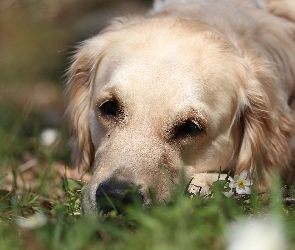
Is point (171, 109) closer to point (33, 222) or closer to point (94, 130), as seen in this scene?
point (94, 130)

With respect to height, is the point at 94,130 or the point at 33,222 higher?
the point at 33,222

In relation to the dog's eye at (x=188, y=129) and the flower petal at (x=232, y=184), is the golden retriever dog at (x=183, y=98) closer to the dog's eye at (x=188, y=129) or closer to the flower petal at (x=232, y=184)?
the dog's eye at (x=188, y=129)

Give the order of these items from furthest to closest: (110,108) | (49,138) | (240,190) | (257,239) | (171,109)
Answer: (49,138), (110,108), (171,109), (240,190), (257,239)

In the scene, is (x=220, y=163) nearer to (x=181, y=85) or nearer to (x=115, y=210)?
(x=181, y=85)

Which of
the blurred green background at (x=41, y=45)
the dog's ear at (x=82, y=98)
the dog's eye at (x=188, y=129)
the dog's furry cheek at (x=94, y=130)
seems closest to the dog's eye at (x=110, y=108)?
the dog's furry cheek at (x=94, y=130)

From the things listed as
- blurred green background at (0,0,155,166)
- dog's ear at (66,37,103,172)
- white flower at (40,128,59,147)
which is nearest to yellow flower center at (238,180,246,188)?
dog's ear at (66,37,103,172)

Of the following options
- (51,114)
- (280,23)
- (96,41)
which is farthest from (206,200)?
(51,114)

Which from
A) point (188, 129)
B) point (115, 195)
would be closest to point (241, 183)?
point (188, 129)
